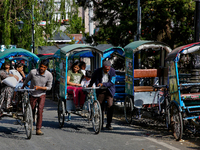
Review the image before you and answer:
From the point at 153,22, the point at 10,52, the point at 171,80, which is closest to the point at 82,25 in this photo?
the point at 153,22

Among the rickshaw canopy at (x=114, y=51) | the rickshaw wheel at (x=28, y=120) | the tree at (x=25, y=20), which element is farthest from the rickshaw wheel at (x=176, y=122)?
the tree at (x=25, y=20)

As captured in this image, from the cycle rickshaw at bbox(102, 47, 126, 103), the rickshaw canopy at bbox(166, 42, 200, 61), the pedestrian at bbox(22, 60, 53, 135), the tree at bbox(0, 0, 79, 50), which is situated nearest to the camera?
the rickshaw canopy at bbox(166, 42, 200, 61)

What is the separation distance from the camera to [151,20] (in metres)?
17.6

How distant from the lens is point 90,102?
8891 millimetres

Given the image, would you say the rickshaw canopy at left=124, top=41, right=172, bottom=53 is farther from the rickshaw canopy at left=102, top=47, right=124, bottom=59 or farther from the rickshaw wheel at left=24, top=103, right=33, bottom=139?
the rickshaw wheel at left=24, top=103, right=33, bottom=139

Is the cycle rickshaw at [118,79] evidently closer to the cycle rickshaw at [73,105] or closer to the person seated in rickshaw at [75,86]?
the person seated in rickshaw at [75,86]

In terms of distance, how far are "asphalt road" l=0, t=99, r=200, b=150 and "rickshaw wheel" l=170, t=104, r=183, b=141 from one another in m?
0.17

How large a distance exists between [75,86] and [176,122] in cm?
329

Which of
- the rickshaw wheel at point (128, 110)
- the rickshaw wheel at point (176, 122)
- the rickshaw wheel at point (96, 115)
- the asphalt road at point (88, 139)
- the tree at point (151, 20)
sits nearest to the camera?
the asphalt road at point (88, 139)

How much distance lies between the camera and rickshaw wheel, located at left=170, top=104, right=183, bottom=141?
7438mm

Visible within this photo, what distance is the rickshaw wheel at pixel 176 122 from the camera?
7.44m

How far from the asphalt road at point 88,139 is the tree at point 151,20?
8.49 m

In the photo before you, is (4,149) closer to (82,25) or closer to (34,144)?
(34,144)

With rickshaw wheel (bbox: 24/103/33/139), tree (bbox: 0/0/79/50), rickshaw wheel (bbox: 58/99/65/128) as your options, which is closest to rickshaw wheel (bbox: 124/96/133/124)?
rickshaw wheel (bbox: 58/99/65/128)
